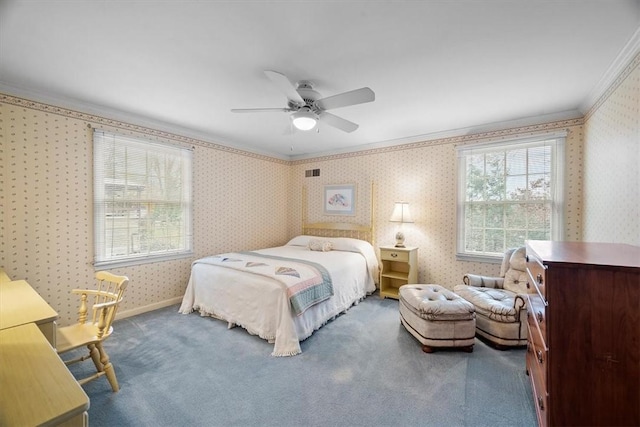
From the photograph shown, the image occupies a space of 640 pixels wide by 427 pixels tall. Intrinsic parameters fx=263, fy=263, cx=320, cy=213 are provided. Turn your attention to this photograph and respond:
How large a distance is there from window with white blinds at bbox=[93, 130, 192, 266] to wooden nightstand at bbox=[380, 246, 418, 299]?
9.78 feet

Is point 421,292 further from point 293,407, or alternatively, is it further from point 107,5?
point 107,5

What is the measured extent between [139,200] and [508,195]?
4853 mm

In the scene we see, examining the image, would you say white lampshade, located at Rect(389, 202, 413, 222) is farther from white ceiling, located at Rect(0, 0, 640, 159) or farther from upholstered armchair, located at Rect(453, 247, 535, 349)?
white ceiling, located at Rect(0, 0, 640, 159)

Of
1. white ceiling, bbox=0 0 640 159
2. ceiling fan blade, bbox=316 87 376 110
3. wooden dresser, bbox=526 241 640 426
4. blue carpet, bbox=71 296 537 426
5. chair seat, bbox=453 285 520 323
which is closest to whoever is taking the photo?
wooden dresser, bbox=526 241 640 426

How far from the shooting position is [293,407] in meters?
1.79

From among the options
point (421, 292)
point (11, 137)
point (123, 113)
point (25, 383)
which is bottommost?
point (421, 292)

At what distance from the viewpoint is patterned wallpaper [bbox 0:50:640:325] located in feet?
7.81

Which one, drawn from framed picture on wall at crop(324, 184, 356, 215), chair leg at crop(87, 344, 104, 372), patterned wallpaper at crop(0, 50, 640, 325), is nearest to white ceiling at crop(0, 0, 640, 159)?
patterned wallpaper at crop(0, 50, 640, 325)

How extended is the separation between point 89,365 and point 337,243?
3.22 meters

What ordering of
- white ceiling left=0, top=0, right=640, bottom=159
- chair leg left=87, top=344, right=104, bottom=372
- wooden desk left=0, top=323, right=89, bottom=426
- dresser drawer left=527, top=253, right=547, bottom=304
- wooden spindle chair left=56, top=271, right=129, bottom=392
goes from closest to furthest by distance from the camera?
wooden desk left=0, top=323, right=89, bottom=426 < dresser drawer left=527, top=253, right=547, bottom=304 < white ceiling left=0, top=0, right=640, bottom=159 < wooden spindle chair left=56, top=271, right=129, bottom=392 < chair leg left=87, top=344, right=104, bottom=372

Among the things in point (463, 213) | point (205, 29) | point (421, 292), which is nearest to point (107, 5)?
point (205, 29)

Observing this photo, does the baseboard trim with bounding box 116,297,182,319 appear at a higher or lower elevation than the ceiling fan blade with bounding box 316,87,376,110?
lower

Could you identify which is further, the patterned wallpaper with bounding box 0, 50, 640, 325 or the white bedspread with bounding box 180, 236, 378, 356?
the white bedspread with bounding box 180, 236, 378, 356

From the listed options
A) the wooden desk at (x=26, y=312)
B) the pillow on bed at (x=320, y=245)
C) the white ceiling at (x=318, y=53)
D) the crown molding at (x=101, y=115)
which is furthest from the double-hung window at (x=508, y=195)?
the wooden desk at (x=26, y=312)
